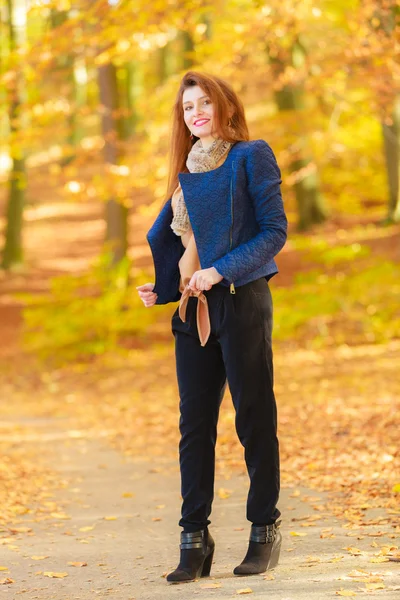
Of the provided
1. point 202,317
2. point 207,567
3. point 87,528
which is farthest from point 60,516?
point 202,317

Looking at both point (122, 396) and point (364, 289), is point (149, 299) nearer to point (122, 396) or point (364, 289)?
point (122, 396)

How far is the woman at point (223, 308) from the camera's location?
145 inches

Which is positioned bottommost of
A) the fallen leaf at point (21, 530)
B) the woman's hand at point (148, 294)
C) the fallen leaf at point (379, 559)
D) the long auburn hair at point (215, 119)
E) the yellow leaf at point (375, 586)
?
the fallen leaf at point (379, 559)

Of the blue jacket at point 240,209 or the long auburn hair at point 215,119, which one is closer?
the blue jacket at point 240,209

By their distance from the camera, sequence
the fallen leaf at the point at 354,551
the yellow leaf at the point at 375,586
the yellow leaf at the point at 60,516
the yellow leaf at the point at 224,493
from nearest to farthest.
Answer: the yellow leaf at the point at 375,586, the fallen leaf at the point at 354,551, the yellow leaf at the point at 60,516, the yellow leaf at the point at 224,493

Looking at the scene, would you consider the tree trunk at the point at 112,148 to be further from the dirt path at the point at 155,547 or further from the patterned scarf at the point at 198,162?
the patterned scarf at the point at 198,162

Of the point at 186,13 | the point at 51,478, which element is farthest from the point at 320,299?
the point at 51,478

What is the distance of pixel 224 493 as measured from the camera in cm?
564

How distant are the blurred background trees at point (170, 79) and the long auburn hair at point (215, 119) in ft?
12.9

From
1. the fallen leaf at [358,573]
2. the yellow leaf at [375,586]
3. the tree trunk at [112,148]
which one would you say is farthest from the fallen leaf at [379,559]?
the tree trunk at [112,148]

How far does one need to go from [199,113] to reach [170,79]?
8.64 meters

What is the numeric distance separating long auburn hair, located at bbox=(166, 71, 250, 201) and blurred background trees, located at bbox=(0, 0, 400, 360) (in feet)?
12.9

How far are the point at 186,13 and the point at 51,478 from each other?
481 centimetres

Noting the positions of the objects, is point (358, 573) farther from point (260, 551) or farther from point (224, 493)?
A: point (224, 493)
